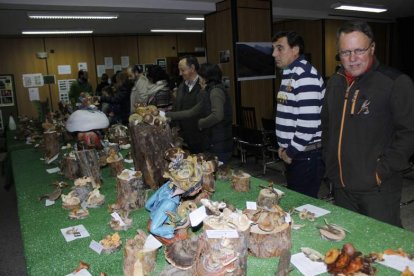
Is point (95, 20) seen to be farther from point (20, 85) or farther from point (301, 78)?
point (301, 78)

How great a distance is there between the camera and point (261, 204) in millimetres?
1555

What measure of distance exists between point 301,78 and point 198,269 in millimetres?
1442

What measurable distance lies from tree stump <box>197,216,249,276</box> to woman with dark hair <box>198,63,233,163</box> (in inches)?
72.3

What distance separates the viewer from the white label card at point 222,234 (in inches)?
39.1

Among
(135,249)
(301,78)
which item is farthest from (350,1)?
(135,249)

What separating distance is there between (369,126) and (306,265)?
2.56ft

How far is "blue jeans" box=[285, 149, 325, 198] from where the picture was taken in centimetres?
224

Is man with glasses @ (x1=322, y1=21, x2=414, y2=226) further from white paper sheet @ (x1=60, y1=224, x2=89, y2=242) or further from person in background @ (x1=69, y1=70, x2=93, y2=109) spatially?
person in background @ (x1=69, y1=70, x2=93, y2=109)

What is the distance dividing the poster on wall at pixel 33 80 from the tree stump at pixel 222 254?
29.3ft

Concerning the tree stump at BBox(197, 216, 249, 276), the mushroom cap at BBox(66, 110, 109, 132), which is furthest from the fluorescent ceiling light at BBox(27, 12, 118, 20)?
the tree stump at BBox(197, 216, 249, 276)

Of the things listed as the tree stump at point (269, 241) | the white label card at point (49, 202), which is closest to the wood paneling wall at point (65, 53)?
the white label card at point (49, 202)

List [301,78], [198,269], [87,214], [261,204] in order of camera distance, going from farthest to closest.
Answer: [301,78] → [87,214] → [261,204] → [198,269]

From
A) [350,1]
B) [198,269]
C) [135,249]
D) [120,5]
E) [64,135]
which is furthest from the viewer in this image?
[350,1]

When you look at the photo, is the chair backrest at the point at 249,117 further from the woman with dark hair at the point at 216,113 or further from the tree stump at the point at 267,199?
the tree stump at the point at 267,199
